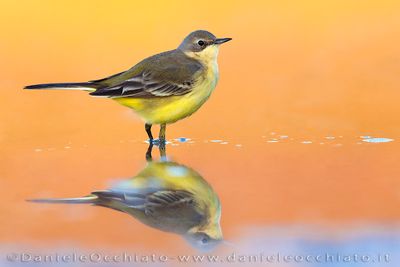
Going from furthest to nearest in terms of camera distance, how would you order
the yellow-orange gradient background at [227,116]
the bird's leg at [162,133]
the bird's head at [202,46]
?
the bird's head at [202,46] → the bird's leg at [162,133] → the yellow-orange gradient background at [227,116]

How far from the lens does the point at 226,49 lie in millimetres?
11930

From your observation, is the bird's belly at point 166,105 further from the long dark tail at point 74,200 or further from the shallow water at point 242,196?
the long dark tail at point 74,200

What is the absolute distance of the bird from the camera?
26.2 ft

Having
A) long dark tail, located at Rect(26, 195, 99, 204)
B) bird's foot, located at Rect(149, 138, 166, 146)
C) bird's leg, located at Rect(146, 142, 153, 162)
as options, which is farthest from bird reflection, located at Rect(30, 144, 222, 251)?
bird's foot, located at Rect(149, 138, 166, 146)

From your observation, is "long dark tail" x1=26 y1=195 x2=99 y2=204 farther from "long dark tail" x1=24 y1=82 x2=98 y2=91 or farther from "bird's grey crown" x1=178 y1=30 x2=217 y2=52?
"bird's grey crown" x1=178 y1=30 x2=217 y2=52

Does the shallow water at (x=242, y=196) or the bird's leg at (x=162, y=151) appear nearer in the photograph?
the shallow water at (x=242, y=196)

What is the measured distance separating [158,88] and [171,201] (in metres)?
2.43

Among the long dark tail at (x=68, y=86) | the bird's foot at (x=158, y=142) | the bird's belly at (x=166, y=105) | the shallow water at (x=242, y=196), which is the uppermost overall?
the long dark tail at (x=68, y=86)

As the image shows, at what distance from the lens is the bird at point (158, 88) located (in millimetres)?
7980

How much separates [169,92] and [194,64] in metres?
0.49

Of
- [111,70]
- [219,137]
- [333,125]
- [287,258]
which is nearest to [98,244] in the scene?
[287,258]

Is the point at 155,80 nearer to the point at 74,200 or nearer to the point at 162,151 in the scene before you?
the point at 162,151

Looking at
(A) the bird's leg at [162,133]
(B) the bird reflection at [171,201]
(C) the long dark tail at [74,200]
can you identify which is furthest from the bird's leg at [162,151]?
(C) the long dark tail at [74,200]

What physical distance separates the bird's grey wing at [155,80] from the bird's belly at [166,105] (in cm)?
5
